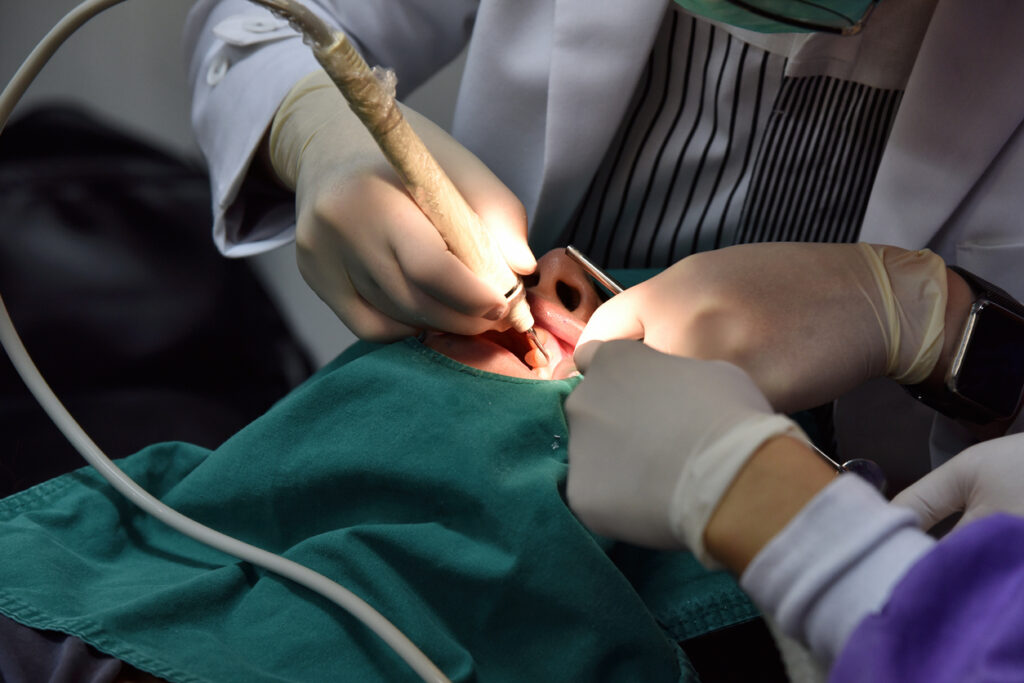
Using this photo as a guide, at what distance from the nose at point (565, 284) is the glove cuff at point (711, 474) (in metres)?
0.34

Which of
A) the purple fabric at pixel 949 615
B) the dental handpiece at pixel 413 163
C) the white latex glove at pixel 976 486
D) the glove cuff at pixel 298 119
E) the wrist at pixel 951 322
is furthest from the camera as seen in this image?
the glove cuff at pixel 298 119

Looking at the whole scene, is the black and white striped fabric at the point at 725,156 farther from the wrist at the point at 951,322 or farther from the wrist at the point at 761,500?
the wrist at the point at 761,500

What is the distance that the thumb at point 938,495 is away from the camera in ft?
2.28

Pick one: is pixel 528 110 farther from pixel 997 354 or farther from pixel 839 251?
pixel 997 354

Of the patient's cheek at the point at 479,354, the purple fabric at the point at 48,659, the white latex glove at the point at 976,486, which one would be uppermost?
the white latex glove at the point at 976,486

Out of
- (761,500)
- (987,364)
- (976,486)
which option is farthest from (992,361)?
(761,500)

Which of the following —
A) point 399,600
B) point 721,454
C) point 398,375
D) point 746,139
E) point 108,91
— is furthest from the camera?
point 108,91

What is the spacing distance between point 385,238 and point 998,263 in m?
0.64

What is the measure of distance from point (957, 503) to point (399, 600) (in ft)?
1.58

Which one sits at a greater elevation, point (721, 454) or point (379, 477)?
point (721, 454)

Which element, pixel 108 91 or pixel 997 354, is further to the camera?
pixel 108 91

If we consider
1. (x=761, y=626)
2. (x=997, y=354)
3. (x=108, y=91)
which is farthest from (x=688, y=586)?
(x=108, y=91)

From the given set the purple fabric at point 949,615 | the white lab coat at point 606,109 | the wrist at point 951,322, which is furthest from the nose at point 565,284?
the purple fabric at point 949,615

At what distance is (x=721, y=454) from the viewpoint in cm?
46
